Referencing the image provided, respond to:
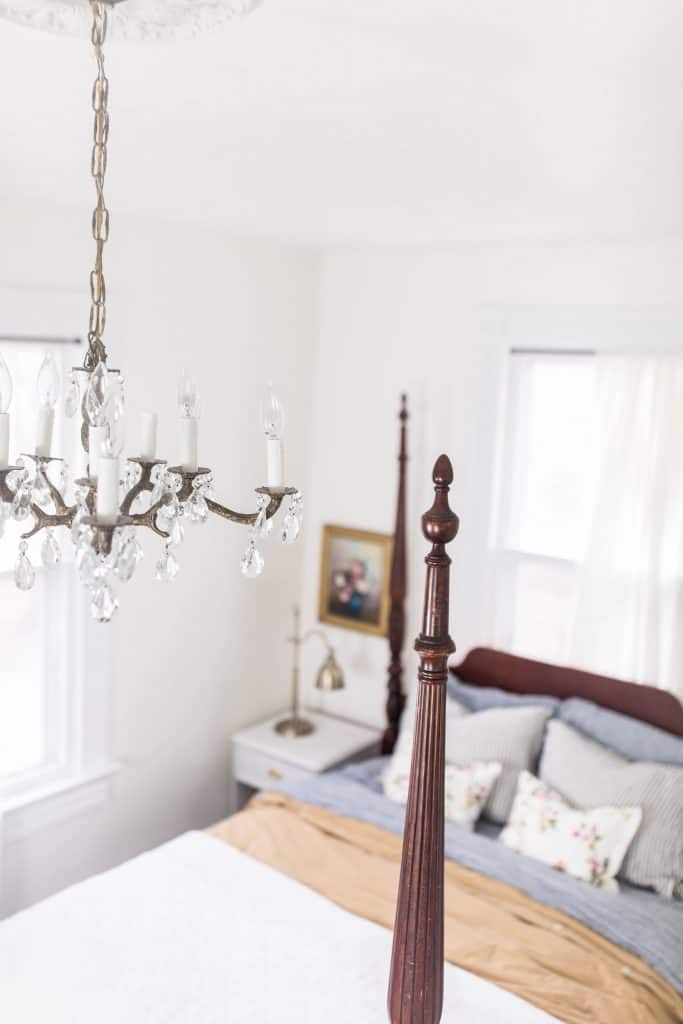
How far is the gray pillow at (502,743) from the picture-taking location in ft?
11.3

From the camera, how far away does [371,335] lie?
13.6 ft

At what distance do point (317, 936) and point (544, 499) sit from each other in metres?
1.78

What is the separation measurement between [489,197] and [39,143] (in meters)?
1.27

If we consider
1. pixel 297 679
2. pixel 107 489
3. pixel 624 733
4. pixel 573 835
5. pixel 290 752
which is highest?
pixel 107 489

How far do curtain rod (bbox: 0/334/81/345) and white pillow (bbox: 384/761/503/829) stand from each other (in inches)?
71.0

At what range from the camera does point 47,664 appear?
3.48 m

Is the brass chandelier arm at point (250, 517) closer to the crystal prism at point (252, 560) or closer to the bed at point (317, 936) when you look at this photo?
the crystal prism at point (252, 560)

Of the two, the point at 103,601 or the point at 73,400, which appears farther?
the point at 73,400

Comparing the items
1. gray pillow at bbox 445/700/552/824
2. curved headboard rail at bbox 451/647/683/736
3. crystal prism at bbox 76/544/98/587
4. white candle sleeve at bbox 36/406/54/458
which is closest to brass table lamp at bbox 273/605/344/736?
curved headboard rail at bbox 451/647/683/736

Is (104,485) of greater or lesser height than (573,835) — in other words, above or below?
above

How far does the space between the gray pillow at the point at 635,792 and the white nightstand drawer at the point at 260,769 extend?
3.46ft

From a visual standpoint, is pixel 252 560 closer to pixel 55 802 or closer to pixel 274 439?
pixel 274 439

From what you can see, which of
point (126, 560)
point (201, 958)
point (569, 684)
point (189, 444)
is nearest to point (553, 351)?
point (569, 684)

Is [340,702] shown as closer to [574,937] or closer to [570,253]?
[574,937]
